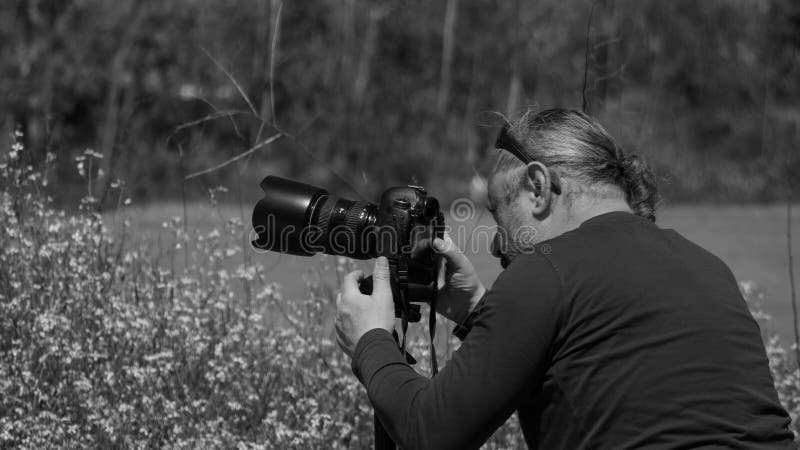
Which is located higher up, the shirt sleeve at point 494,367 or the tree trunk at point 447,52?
the shirt sleeve at point 494,367

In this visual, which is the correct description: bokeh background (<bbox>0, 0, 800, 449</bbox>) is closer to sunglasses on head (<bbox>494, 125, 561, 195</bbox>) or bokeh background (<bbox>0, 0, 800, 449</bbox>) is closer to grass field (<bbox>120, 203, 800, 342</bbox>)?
grass field (<bbox>120, 203, 800, 342</bbox>)

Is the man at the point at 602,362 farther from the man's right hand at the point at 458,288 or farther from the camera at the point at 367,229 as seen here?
the man's right hand at the point at 458,288

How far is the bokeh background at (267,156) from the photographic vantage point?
3.68 m

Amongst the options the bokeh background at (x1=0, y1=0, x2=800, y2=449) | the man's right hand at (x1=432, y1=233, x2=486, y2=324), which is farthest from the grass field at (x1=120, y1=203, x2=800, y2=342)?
the man's right hand at (x1=432, y1=233, x2=486, y2=324)

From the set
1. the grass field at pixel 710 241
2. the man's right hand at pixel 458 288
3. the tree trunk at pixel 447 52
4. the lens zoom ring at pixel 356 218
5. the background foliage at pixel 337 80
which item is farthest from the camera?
the tree trunk at pixel 447 52

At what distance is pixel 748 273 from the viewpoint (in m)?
8.09

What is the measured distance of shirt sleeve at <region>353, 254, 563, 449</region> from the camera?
198 centimetres

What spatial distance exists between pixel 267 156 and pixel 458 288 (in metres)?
9.78

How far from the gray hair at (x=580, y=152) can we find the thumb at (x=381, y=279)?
1.09 ft

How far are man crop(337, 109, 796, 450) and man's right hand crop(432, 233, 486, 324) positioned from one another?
53 centimetres

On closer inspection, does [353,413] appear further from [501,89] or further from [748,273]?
[501,89]

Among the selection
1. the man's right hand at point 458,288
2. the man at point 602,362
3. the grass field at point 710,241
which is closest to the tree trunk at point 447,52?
the grass field at point 710,241

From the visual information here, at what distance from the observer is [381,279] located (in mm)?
2373

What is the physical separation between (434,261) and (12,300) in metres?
1.93
